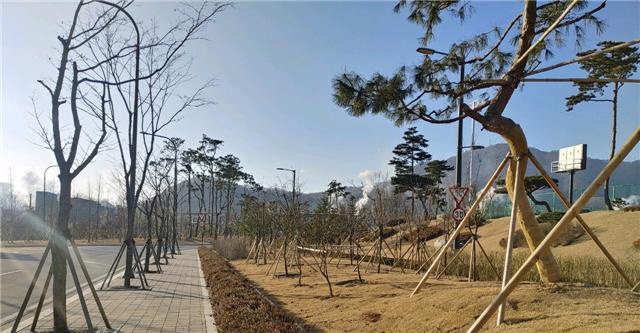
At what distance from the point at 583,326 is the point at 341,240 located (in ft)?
57.2

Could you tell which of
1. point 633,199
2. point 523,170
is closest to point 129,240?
point 523,170

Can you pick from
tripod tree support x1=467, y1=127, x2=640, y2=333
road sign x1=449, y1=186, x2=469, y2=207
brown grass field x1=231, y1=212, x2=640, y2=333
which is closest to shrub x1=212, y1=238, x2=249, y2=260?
Answer: brown grass field x1=231, y1=212, x2=640, y2=333

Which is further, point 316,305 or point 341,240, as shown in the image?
point 341,240

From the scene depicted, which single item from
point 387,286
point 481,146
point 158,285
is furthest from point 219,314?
point 481,146

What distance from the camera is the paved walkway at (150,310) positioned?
7.86m

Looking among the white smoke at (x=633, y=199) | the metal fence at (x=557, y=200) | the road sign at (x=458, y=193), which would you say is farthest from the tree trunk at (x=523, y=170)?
the white smoke at (x=633, y=199)

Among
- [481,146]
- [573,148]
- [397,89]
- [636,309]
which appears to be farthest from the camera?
[573,148]

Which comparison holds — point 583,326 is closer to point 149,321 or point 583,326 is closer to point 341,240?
point 149,321

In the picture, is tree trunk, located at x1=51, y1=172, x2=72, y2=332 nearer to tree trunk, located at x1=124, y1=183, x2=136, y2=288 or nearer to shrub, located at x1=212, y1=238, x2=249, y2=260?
tree trunk, located at x1=124, y1=183, x2=136, y2=288

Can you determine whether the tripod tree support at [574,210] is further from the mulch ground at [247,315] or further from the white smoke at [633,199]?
the white smoke at [633,199]

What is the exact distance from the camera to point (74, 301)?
10812 mm

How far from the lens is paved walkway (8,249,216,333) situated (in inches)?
309

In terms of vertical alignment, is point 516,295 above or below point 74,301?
above

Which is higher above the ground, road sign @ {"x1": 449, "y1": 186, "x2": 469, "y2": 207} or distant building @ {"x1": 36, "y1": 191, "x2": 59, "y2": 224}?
road sign @ {"x1": 449, "y1": 186, "x2": 469, "y2": 207}
